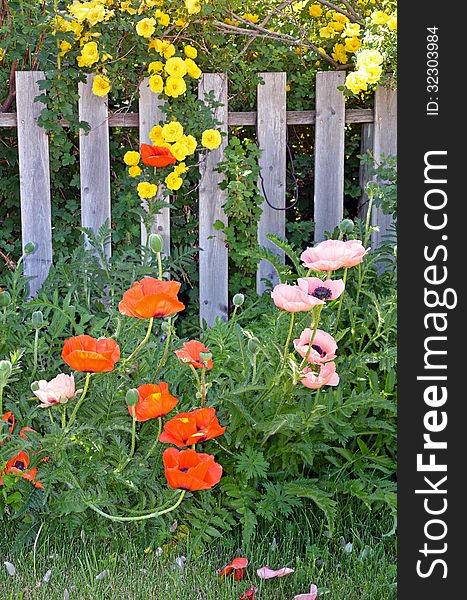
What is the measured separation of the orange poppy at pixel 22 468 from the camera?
215 centimetres

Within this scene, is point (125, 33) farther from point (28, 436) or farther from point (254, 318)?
point (28, 436)

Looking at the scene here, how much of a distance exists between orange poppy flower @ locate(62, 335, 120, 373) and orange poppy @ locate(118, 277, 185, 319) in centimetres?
10

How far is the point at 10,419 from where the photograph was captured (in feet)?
7.73

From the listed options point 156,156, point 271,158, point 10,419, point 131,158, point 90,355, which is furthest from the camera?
point 271,158

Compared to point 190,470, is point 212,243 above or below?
above

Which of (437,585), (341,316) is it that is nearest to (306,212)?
(341,316)

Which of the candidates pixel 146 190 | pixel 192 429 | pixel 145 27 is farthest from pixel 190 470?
pixel 145 27

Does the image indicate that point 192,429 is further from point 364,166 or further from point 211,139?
point 364,166

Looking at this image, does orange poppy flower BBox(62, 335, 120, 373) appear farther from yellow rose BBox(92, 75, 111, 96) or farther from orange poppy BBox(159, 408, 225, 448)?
yellow rose BBox(92, 75, 111, 96)

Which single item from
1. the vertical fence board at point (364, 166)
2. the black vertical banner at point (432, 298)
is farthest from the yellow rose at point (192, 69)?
the black vertical banner at point (432, 298)

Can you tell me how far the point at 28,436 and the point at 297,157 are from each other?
2.18 meters

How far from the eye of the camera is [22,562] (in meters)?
2.20

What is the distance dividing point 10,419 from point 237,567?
2.38 ft

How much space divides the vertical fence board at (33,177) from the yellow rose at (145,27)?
0.44 metres
